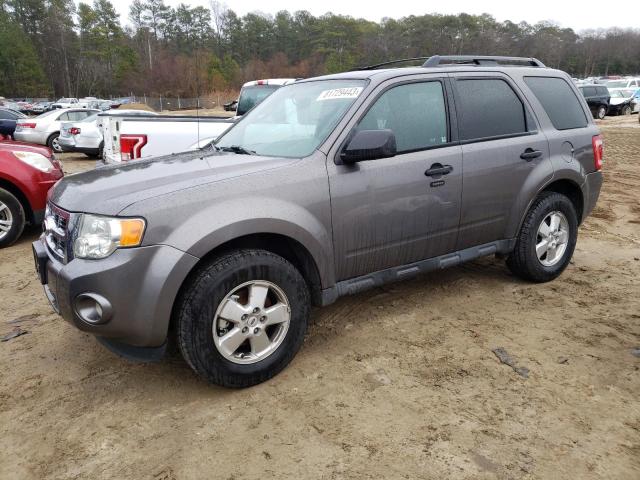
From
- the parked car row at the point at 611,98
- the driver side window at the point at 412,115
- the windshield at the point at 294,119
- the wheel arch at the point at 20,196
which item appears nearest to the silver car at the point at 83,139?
the wheel arch at the point at 20,196

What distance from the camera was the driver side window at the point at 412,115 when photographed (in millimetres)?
3441

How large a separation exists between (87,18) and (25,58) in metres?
20.2

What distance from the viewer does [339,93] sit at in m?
3.54

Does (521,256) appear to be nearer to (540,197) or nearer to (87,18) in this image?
(540,197)

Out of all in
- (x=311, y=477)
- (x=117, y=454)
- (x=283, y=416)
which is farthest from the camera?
(x=283, y=416)

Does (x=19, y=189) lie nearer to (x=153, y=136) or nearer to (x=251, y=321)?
(x=153, y=136)

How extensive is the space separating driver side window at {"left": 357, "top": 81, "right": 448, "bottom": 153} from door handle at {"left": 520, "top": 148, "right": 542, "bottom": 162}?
2.62ft

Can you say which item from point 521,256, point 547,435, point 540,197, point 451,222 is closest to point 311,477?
point 547,435

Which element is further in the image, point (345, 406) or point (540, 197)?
point (540, 197)

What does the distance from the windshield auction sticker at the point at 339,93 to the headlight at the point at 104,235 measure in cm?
165

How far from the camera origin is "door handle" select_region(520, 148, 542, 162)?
160 inches

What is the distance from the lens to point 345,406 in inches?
110

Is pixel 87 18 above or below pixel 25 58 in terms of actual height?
above

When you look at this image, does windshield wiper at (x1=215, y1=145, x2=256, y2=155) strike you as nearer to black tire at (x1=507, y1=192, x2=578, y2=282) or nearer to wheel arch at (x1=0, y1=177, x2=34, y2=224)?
black tire at (x1=507, y1=192, x2=578, y2=282)
